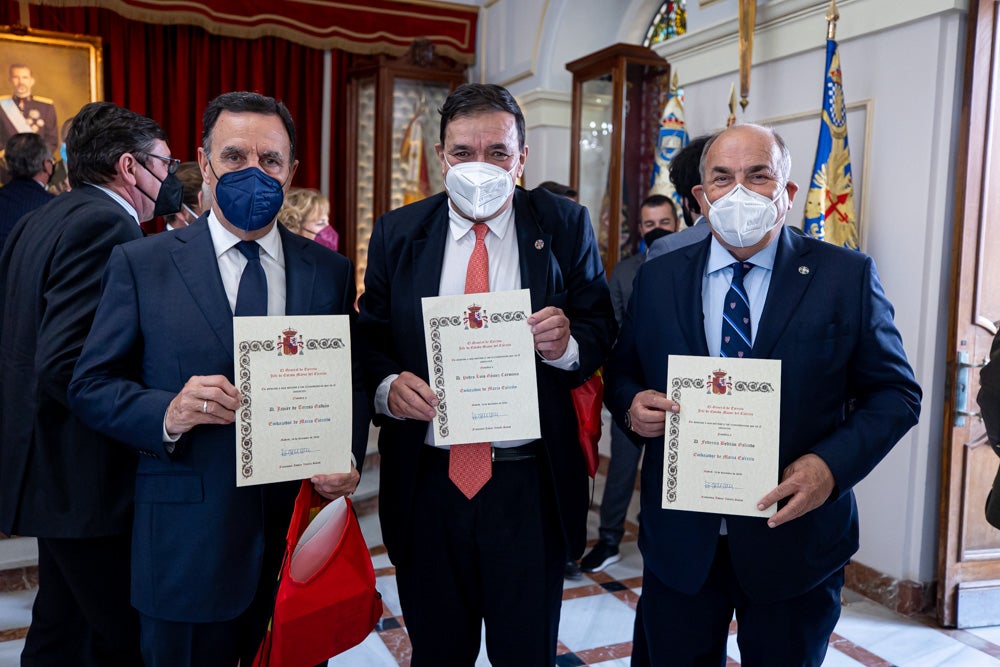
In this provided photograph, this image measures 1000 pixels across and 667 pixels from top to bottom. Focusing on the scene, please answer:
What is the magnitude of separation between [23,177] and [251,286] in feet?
10.8

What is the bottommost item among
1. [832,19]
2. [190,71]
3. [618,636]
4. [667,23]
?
[618,636]

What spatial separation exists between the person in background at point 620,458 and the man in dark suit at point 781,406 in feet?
6.75

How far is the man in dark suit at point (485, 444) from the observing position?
176 cm

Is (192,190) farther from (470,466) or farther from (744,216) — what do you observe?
(744,216)

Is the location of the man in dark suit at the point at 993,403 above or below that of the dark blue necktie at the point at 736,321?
below

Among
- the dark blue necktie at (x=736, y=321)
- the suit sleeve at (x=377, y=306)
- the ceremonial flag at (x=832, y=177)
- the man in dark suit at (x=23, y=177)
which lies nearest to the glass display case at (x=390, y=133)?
the man in dark suit at (x=23, y=177)

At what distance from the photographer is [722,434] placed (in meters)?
1.53

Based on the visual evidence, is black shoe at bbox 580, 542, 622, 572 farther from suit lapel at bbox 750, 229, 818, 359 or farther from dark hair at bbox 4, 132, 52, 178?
dark hair at bbox 4, 132, 52, 178

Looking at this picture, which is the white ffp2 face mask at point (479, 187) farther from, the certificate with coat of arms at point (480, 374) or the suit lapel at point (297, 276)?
the suit lapel at point (297, 276)

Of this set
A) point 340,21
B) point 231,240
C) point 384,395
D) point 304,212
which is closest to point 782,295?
point 384,395

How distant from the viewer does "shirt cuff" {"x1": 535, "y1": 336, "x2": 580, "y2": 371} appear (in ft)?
5.68

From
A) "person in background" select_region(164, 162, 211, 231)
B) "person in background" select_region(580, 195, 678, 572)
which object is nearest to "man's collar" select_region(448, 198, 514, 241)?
"person in background" select_region(164, 162, 211, 231)

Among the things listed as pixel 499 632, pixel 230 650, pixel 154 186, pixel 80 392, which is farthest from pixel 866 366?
pixel 154 186

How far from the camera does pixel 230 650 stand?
1.63m
